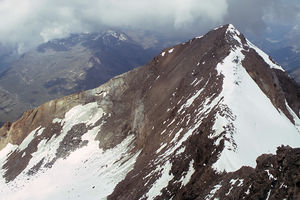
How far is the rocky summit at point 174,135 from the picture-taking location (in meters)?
23.4

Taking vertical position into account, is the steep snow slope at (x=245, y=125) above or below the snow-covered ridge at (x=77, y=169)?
below

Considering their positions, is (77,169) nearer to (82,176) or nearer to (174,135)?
(82,176)

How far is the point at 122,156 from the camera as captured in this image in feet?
179

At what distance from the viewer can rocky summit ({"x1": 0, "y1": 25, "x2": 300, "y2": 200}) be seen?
2338cm

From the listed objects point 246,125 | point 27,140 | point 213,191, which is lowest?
point 213,191

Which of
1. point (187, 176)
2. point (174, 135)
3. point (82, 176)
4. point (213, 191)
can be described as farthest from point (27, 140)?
point (213, 191)

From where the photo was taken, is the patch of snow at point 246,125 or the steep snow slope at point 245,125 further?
the steep snow slope at point 245,125

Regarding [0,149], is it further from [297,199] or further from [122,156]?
[297,199]

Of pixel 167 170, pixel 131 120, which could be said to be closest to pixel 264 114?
pixel 167 170

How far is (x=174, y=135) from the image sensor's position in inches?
1491

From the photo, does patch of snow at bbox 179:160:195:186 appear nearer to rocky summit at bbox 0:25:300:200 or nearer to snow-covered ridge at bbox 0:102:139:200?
rocky summit at bbox 0:25:300:200

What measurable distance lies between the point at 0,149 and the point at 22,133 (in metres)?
11.0

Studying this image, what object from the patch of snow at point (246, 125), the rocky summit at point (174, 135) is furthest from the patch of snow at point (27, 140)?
→ the patch of snow at point (246, 125)

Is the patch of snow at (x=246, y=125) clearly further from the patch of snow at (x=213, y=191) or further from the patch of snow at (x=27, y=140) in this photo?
the patch of snow at (x=27, y=140)
